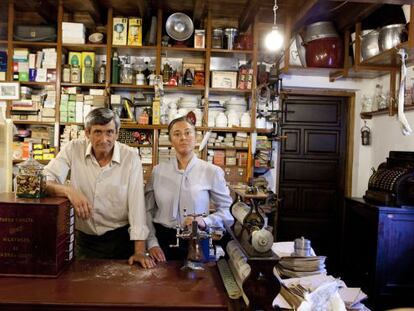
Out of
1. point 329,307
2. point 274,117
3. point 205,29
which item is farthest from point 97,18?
point 329,307

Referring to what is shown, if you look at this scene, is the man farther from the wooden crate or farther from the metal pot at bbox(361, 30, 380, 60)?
the metal pot at bbox(361, 30, 380, 60)

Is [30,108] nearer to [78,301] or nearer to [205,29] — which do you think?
[205,29]

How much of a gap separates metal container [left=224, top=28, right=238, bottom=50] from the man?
281cm

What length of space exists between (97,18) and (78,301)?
12.9ft

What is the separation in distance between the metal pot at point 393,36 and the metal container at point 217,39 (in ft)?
5.66

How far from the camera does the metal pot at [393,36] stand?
3611 millimetres

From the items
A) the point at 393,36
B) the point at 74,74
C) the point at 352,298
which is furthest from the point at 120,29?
the point at 352,298

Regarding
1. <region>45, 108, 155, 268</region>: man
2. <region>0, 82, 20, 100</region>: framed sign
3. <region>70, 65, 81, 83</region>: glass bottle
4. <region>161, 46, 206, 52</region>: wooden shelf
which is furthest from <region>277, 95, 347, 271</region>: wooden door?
<region>0, 82, 20, 100</region>: framed sign

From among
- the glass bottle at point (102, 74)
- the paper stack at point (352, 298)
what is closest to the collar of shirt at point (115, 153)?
the paper stack at point (352, 298)

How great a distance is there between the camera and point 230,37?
184 inches

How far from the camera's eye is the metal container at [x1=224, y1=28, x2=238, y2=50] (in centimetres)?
465

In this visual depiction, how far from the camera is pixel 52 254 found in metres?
1.68

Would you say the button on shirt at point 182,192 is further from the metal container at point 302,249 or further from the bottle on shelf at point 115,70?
the bottle on shelf at point 115,70

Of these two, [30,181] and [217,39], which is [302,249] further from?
[217,39]
